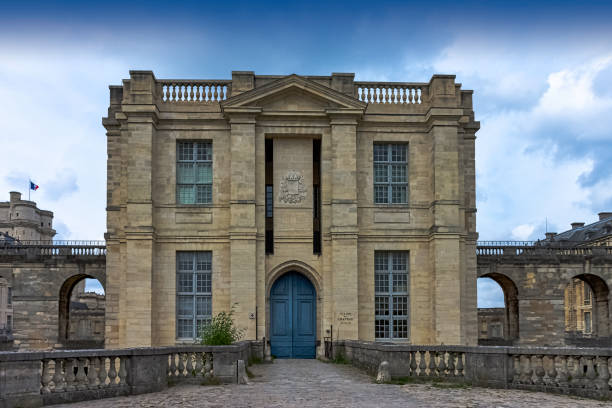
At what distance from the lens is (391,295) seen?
23.6m

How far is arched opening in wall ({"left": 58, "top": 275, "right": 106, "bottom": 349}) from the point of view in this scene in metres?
32.0

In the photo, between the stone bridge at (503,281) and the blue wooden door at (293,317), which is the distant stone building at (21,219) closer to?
the stone bridge at (503,281)

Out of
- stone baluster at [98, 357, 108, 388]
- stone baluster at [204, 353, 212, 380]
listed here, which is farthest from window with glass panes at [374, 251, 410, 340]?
stone baluster at [98, 357, 108, 388]

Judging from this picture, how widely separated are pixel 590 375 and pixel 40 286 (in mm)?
26770

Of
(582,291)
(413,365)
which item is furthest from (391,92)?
(582,291)

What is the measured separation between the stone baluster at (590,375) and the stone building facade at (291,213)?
11.3 metres

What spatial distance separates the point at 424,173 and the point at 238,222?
662 centimetres

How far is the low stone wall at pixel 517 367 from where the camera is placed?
11.4 meters

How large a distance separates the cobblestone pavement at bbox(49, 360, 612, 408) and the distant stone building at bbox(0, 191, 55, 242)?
57215mm

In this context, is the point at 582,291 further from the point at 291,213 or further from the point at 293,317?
the point at 291,213

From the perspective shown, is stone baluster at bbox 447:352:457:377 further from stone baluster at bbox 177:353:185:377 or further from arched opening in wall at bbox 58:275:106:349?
arched opening in wall at bbox 58:275:106:349

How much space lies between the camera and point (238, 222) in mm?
22828

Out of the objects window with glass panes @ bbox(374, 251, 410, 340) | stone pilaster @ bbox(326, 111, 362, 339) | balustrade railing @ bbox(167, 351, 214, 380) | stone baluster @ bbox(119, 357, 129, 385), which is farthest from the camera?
window with glass panes @ bbox(374, 251, 410, 340)

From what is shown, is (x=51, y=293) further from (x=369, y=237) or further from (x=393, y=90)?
(x=393, y=90)
